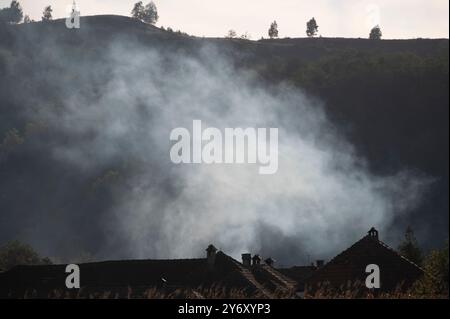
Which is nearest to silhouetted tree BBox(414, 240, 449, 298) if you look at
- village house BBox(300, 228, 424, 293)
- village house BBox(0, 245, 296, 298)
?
village house BBox(300, 228, 424, 293)

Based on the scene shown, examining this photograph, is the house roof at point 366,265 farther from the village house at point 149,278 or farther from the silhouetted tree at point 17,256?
the silhouetted tree at point 17,256

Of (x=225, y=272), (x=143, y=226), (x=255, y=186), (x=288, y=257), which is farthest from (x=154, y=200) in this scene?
(x=225, y=272)

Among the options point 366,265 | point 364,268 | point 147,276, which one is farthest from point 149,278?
point 366,265

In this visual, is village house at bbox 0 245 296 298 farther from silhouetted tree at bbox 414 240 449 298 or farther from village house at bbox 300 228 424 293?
silhouetted tree at bbox 414 240 449 298

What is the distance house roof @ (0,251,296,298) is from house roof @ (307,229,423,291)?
9.65m

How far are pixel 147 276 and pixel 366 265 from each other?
65.4 feet

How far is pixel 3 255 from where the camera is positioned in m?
130

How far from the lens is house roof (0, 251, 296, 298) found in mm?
57812

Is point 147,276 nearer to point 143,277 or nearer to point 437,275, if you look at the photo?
point 143,277

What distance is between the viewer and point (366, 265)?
151ft

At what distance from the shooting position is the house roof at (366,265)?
148 ft
